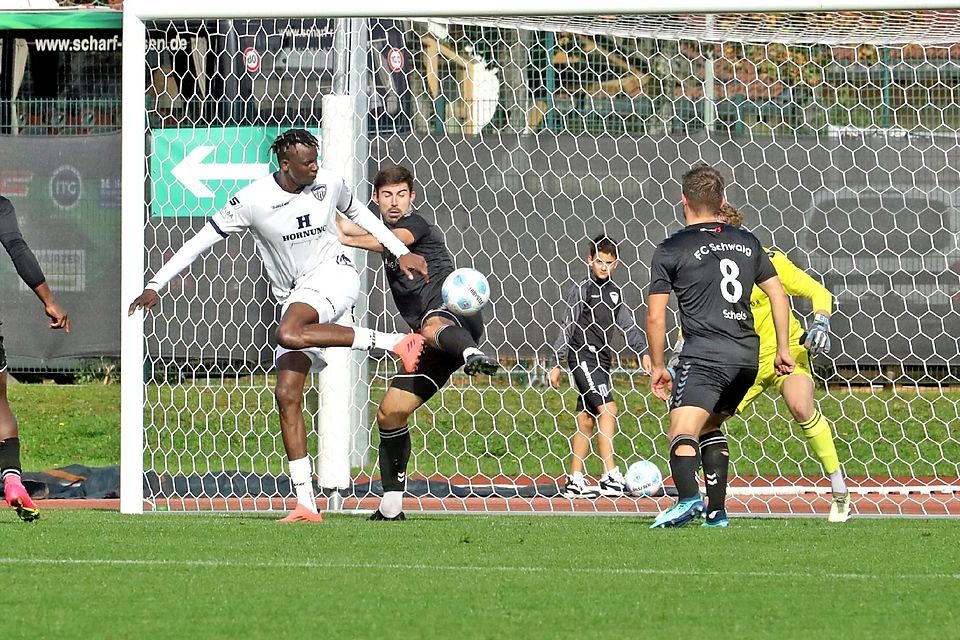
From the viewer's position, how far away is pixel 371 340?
28.0 feet

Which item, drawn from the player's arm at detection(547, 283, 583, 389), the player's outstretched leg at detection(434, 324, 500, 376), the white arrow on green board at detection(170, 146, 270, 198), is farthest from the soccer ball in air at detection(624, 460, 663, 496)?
the white arrow on green board at detection(170, 146, 270, 198)

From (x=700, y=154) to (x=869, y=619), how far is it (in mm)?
7723

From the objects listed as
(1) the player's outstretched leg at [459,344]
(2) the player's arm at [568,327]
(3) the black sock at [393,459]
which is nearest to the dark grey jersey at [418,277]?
(1) the player's outstretched leg at [459,344]

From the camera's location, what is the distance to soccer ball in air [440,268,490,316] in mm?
8766

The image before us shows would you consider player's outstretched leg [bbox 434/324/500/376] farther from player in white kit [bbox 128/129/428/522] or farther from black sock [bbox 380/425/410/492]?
black sock [bbox 380/425/410/492]

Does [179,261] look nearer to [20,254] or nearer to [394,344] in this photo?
[20,254]

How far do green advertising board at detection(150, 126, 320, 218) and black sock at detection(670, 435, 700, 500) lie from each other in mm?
4180

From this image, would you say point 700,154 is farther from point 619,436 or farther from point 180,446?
point 180,446

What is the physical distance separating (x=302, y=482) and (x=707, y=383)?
2298 mm

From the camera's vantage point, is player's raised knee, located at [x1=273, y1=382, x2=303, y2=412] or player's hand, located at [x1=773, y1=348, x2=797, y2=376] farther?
player's raised knee, located at [x1=273, y1=382, x2=303, y2=412]

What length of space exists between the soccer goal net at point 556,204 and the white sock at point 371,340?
2.25m

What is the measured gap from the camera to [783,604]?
5.21 m

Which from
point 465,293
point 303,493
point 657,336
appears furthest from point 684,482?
point 303,493

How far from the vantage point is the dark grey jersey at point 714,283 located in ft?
26.5
